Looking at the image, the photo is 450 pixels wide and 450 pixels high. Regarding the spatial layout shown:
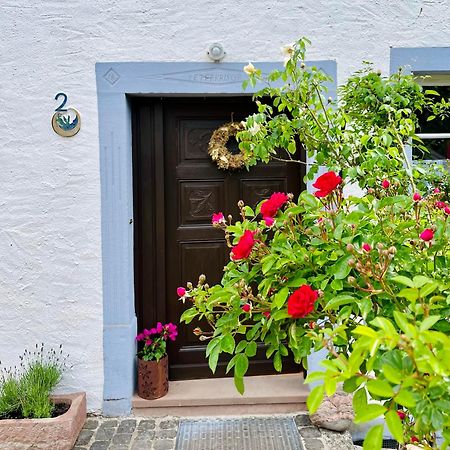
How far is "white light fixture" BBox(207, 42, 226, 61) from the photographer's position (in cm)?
365

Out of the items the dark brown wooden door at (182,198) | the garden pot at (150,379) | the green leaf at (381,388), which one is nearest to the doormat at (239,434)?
the garden pot at (150,379)

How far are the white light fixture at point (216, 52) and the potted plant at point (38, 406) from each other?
7.77 ft

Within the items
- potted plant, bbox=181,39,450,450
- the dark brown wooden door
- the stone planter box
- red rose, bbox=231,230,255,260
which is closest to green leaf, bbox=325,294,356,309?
potted plant, bbox=181,39,450,450

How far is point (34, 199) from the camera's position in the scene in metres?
3.68

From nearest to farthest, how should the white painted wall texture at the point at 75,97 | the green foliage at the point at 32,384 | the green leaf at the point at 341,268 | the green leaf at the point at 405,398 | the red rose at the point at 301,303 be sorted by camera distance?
the green leaf at the point at 405,398
the red rose at the point at 301,303
the green leaf at the point at 341,268
the green foliage at the point at 32,384
the white painted wall texture at the point at 75,97

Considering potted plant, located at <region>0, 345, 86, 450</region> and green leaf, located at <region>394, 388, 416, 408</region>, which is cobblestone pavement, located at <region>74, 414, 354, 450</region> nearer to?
potted plant, located at <region>0, 345, 86, 450</region>

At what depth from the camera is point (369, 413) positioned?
41.7 inches

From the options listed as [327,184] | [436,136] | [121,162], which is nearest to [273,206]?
[327,184]

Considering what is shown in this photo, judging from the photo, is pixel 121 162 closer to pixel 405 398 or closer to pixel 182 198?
pixel 182 198

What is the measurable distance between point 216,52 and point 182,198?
1.11 m

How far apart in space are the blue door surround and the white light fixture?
0.19 ft

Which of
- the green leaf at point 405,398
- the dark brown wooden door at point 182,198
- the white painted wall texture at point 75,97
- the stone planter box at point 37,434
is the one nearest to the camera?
the green leaf at point 405,398

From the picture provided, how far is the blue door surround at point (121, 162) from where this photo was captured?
3.67 m

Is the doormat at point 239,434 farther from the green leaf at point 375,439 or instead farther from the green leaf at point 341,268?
the green leaf at point 375,439
